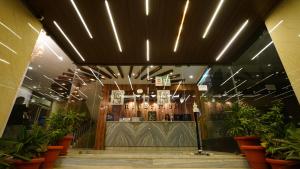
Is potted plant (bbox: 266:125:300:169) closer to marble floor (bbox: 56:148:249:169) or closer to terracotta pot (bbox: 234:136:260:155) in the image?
terracotta pot (bbox: 234:136:260:155)

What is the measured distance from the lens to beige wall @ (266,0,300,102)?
2.62 meters

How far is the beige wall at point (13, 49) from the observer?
8.29 ft

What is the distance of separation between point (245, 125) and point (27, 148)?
3.53m

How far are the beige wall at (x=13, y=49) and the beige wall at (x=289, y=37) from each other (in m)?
4.87

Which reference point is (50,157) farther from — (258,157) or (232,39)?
(232,39)

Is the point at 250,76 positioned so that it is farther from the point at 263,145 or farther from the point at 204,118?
the point at 204,118

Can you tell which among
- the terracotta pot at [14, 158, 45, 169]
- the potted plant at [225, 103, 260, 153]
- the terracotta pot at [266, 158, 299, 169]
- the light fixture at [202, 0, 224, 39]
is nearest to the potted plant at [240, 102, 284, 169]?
the potted plant at [225, 103, 260, 153]

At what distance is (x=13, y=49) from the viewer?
2.71 meters

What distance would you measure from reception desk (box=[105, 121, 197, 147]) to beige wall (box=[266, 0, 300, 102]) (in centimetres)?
501

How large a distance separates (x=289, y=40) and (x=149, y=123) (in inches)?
226

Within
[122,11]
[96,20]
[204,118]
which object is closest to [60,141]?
[96,20]

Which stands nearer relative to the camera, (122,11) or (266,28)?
(122,11)

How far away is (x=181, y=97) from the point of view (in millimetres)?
9547

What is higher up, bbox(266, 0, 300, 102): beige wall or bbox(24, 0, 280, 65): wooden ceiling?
bbox(24, 0, 280, 65): wooden ceiling
